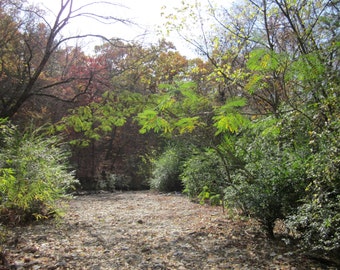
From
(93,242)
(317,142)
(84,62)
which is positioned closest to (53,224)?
(93,242)

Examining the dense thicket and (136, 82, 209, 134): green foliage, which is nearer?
the dense thicket

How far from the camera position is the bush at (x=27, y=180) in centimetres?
425

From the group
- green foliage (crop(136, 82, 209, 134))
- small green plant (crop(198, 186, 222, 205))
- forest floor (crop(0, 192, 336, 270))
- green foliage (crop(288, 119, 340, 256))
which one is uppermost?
green foliage (crop(136, 82, 209, 134))

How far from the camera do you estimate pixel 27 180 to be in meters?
4.37

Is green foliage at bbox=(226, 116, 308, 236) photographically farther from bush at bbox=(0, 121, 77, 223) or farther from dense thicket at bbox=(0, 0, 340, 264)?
bush at bbox=(0, 121, 77, 223)

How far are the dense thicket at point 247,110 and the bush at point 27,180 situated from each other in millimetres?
754

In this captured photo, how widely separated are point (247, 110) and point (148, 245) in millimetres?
4295

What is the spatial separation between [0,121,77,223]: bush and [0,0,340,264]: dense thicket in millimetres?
754

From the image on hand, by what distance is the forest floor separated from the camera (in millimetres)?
3492

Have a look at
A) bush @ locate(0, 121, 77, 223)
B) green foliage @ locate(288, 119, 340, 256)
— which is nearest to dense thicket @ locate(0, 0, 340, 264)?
green foliage @ locate(288, 119, 340, 256)

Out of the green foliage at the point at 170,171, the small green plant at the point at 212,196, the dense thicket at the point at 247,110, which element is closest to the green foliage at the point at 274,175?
the dense thicket at the point at 247,110

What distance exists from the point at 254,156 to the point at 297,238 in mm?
1226

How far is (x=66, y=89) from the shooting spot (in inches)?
418

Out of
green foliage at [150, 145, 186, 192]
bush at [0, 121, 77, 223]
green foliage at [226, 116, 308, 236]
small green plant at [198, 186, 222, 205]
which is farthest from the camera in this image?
green foliage at [150, 145, 186, 192]
